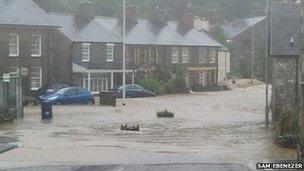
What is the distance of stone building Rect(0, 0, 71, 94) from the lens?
165ft

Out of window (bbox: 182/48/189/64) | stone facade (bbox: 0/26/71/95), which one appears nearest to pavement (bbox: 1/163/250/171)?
stone facade (bbox: 0/26/71/95)

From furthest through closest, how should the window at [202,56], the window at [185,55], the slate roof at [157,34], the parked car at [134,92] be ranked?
1. the window at [202,56]
2. the window at [185,55]
3. the slate roof at [157,34]
4. the parked car at [134,92]

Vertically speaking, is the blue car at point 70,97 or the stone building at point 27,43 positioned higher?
the stone building at point 27,43

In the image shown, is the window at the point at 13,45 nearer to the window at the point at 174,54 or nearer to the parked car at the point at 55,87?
the parked car at the point at 55,87

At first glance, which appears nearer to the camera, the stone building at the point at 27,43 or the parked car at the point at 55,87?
the parked car at the point at 55,87

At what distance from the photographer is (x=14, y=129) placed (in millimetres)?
27047

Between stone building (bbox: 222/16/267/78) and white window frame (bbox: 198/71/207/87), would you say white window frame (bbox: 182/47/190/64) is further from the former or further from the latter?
stone building (bbox: 222/16/267/78)

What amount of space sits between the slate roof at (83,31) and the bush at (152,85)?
→ 5.07 m

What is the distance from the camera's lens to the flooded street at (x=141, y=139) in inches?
710

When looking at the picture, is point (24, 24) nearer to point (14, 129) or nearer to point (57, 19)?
point (57, 19)

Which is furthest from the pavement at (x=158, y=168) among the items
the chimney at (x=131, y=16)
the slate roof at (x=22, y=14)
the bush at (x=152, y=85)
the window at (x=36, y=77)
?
the chimney at (x=131, y=16)

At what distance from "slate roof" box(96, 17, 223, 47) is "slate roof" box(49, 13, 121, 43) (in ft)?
9.10

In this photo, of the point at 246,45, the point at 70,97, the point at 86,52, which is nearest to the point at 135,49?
the point at 86,52

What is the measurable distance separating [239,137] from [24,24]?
101ft
